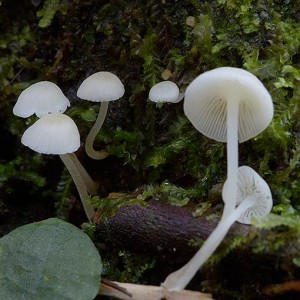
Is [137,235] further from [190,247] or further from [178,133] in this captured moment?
[178,133]

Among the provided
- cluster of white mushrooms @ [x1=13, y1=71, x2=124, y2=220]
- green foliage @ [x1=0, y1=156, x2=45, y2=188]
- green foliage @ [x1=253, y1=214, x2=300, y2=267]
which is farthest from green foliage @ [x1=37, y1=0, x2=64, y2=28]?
green foliage @ [x1=253, y1=214, x2=300, y2=267]

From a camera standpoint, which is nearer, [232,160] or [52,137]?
[232,160]

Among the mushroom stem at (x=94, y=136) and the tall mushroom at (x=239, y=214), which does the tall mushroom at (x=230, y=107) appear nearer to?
the tall mushroom at (x=239, y=214)

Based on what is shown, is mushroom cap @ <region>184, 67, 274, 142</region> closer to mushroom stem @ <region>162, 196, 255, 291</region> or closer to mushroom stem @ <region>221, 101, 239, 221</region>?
mushroom stem @ <region>221, 101, 239, 221</region>

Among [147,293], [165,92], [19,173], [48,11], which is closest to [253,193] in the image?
[147,293]

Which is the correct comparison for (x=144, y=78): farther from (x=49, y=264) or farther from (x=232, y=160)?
(x=49, y=264)

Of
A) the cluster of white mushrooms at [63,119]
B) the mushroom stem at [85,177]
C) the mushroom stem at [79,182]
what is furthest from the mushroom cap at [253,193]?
the mushroom stem at [85,177]

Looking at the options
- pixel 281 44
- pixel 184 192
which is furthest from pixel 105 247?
pixel 281 44
